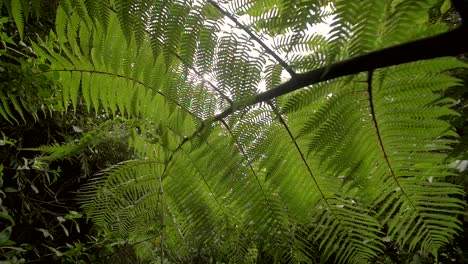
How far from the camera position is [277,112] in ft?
2.93

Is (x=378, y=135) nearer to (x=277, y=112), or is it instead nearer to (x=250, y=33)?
(x=277, y=112)

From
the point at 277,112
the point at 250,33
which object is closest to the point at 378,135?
the point at 277,112

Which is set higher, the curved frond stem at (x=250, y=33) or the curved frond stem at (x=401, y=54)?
the curved frond stem at (x=401, y=54)

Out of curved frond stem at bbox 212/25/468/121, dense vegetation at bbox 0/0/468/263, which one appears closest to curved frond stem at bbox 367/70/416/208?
dense vegetation at bbox 0/0/468/263

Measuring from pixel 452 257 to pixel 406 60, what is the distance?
1576mm

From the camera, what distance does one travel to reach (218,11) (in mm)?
772

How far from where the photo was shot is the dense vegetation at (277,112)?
572mm

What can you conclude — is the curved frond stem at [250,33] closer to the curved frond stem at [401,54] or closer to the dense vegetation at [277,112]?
the dense vegetation at [277,112]

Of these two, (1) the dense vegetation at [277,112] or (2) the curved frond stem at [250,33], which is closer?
(1) the dense vegetation at [277,112]

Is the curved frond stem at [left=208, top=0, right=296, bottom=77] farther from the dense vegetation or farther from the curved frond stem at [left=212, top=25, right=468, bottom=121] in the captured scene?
the curved frond stem at [left=212, top=25, right=468, bottom=121]

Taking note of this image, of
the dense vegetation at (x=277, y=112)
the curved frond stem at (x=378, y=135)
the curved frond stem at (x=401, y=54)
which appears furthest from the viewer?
the curved frond stem at (x=378, y=135)

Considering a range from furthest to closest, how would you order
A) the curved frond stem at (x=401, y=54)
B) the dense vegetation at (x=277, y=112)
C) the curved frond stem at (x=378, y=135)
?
the curved frond stem at (x=378, y=135) < the dense vegetation at (x=277, y=112) < the curved frond stem at (x=401, y=54)

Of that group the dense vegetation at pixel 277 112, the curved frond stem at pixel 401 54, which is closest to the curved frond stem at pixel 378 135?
the dense vegetation at pixel 277 112

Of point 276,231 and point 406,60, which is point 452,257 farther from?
point 406,60
